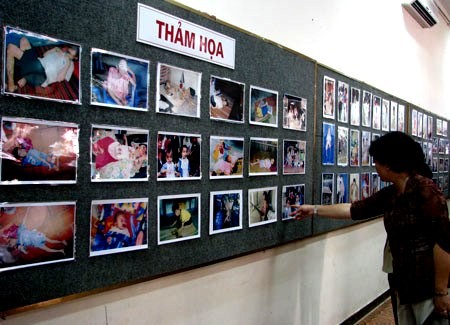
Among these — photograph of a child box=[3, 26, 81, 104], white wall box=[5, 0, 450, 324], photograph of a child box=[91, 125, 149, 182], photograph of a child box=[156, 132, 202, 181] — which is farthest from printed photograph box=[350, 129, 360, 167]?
photograph of a child box=[3, 26, 81, 104]

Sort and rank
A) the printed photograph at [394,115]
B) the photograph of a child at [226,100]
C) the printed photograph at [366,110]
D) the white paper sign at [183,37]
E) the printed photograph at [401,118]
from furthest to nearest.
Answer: the printed photograph at [401,118]
the printed photograph at [394,115]
the printed photograph at [366,110]
the photograph of a child at [226,100]
the white paper sign at [183,37]

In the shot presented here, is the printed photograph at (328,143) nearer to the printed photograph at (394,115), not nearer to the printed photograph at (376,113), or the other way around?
the printed photograph at (376,113)

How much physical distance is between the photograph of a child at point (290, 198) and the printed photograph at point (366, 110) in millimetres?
854

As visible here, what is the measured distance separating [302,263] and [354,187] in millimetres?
684

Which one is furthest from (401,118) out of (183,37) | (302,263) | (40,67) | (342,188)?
(40,67)

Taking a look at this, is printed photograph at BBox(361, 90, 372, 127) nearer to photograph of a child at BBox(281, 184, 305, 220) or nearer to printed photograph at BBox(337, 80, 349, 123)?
printed photograph at BBox(337, 80, 349, 123)

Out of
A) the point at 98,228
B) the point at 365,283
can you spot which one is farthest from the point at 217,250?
the point at 365,283

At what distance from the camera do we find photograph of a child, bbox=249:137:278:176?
1412 millimetres

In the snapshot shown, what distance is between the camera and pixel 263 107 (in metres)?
1.45

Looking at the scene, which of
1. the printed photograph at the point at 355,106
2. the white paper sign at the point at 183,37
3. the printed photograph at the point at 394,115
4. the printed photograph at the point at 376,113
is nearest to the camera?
the white paper sign at the point at 183,37

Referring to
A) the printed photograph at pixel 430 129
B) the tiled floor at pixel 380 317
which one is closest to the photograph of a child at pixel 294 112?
the tiled floor at pixel 380 317

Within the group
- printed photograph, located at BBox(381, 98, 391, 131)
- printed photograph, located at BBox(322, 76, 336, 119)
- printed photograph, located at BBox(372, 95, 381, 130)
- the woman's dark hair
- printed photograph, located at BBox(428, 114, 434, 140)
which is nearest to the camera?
the woman's dark hair

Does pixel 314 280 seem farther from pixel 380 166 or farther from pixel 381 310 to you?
pixel 381 310

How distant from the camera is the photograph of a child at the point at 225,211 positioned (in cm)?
126
